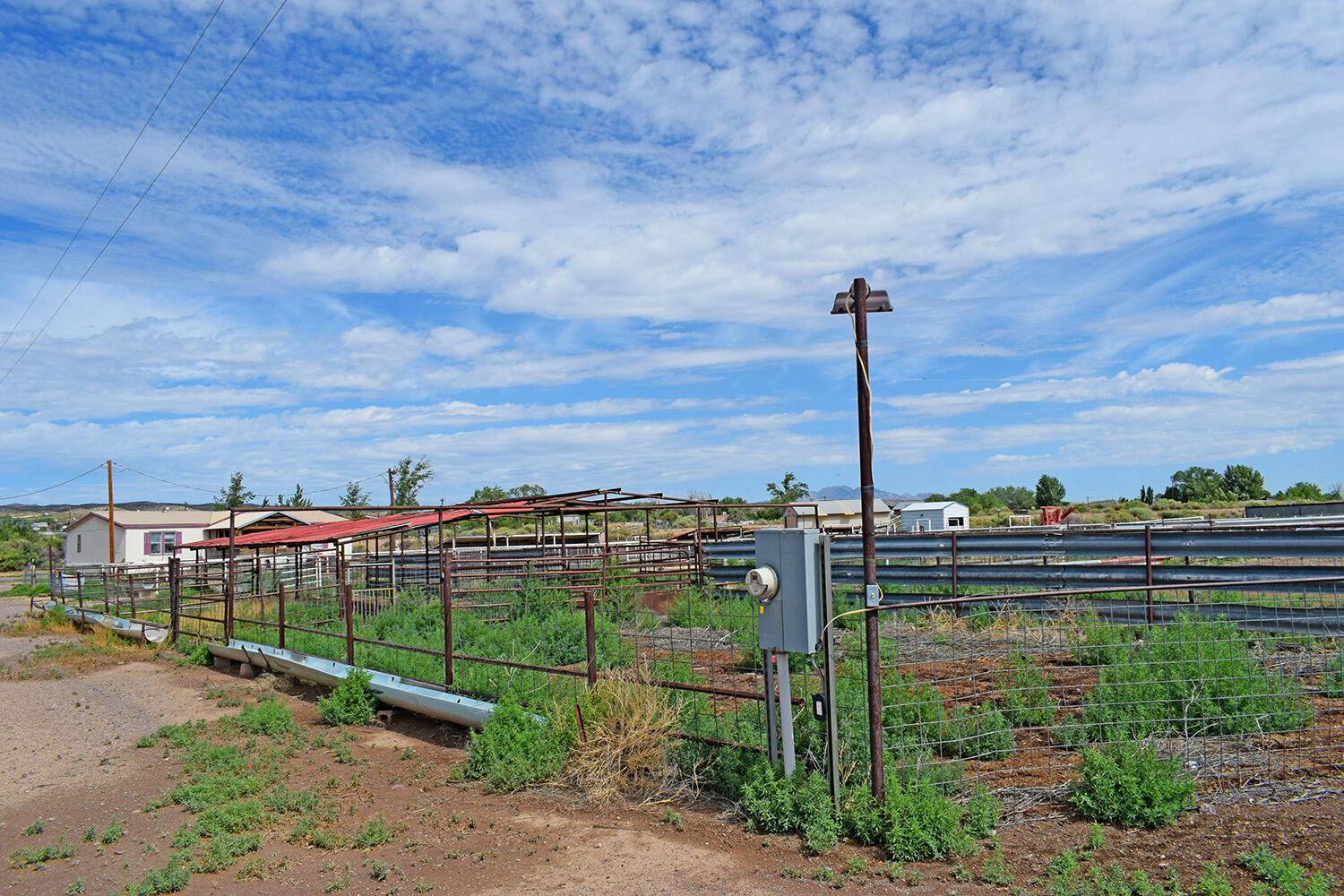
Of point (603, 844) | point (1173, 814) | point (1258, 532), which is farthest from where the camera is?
point (1258, 532)

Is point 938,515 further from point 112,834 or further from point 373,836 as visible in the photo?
point 112,834

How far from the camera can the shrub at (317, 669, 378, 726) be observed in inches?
367

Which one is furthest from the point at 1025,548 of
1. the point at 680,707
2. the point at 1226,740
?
the point at 680,707

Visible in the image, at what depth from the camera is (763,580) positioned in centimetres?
562

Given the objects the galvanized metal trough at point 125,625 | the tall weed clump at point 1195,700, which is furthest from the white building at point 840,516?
the tall weed clump at point 1195,700

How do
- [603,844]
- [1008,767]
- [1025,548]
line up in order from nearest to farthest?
[603,844] → [1008,767] → [1025,548]

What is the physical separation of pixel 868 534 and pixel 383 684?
613cm

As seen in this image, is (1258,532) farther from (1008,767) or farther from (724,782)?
(724,782)

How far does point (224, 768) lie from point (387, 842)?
282cm

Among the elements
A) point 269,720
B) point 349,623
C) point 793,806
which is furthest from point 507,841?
point 349,623

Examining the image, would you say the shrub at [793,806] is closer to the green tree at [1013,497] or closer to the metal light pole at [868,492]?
the metal light pole at [868,492]

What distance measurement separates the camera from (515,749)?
6.91m

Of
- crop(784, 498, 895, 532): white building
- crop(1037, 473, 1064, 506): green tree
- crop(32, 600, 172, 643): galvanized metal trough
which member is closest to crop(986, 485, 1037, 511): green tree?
crop(1037, 473, 1064, 506): green tree

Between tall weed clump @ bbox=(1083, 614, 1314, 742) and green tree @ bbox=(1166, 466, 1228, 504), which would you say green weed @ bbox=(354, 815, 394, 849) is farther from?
green tree @ bbox=(1166, 466, 1228, 504)
